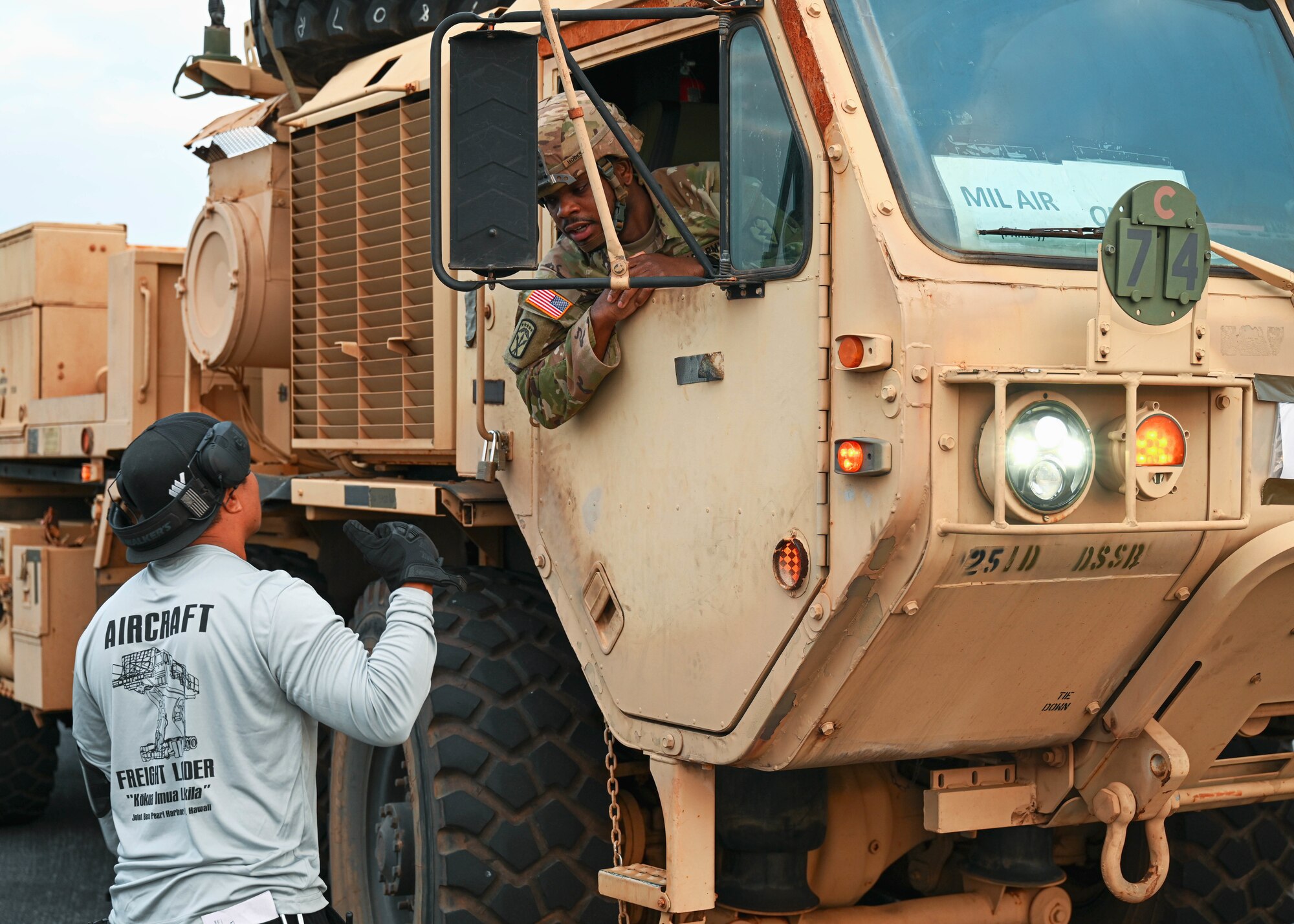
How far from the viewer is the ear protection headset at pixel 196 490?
2898 mm

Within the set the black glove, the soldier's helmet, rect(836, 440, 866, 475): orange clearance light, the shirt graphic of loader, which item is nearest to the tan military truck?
the soldier's helmet

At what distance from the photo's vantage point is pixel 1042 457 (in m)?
3.09

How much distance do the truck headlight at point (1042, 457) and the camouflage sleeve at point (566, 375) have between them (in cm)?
106

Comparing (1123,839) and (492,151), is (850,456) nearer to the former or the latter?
(492,151)

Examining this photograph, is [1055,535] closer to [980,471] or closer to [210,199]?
[980,471]

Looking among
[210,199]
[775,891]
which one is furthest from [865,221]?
[210,199]

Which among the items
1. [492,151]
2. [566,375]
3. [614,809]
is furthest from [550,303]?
[614,809]

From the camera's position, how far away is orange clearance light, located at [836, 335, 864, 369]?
10.3ft

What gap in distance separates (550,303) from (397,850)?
4.96 feet

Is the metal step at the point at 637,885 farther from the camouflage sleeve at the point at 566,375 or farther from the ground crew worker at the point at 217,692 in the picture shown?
the camouflage sleeve at the point at 566,375

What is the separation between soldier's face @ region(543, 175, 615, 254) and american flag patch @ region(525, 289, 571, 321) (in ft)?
0.53

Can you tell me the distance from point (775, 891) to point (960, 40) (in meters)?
1.98

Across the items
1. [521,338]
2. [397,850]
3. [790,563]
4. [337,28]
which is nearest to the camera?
[790,563]

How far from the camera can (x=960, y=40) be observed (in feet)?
11.5
